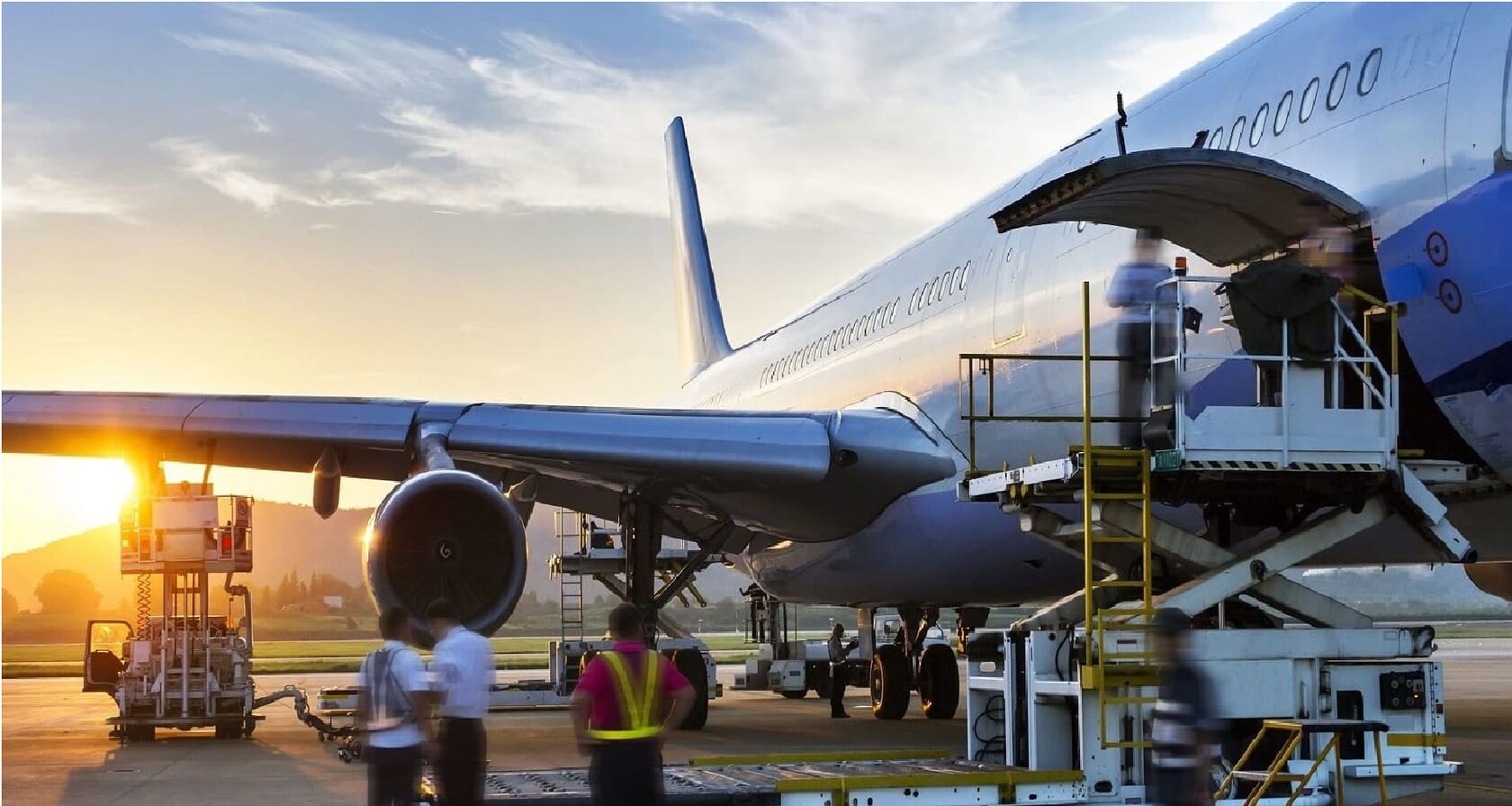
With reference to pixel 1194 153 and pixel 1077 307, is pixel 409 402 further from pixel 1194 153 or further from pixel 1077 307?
pixel 1194 153

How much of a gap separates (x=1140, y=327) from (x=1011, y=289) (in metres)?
3.60

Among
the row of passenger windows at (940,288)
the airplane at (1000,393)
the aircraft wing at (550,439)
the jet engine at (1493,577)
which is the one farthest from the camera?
the row of passenger windows at (940,288)

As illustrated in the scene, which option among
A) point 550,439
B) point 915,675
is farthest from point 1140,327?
point 915,675

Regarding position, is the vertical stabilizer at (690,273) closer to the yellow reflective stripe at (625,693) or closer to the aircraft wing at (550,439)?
the aircraft wing at (550,439)

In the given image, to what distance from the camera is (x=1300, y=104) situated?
31.4ft

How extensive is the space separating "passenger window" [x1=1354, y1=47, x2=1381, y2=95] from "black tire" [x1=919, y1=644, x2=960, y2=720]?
11025 mm

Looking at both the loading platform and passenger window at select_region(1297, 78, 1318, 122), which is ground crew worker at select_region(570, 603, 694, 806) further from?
passenger window at select_region(1297, 78, 1318, 122)

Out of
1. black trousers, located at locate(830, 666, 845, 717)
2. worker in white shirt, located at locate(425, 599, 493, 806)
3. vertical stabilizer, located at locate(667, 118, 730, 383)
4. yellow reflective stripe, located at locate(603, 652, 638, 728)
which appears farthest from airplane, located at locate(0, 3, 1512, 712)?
vertical stabilizer, located at locate(667, 118, 730, 383)

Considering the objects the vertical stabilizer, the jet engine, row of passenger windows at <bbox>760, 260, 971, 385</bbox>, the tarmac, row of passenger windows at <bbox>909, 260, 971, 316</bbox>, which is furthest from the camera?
the vertical stabilizer

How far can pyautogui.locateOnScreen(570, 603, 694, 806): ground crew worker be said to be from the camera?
688 centimetres

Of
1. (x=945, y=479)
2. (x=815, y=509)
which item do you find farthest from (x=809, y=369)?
(x=945, y=479)

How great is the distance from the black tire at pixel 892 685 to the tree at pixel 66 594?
432 ft

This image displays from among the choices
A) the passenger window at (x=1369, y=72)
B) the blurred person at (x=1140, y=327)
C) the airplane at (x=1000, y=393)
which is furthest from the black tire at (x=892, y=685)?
the passenger window at (x=1369, y=72)

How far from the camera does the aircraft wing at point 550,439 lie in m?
13.6
